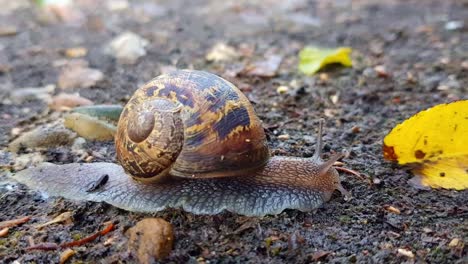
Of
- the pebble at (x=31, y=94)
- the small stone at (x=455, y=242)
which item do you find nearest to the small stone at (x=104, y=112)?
the pebble at (x=31, y=94)

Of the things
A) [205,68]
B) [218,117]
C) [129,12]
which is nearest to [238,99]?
[218,117]

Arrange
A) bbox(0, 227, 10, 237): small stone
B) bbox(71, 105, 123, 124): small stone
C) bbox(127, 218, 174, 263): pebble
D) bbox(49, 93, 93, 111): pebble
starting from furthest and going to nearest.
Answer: bbox(49, 93, 93, 111): pebble
bbox(71, 105, 123, 124): small stone
bbox(0, 227, 10, 237): small stone
bbox(127, 218, 174, 263): pebble

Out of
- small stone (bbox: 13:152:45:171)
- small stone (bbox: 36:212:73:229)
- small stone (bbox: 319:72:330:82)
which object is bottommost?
small stone (bbox: 36:212:73:229)

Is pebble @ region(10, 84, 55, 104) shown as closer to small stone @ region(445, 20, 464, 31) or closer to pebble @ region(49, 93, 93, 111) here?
pebble @ region(49, 93, 93, 111)

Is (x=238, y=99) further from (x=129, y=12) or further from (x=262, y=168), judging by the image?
(x=129, y=12)

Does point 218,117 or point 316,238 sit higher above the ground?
point 218,117

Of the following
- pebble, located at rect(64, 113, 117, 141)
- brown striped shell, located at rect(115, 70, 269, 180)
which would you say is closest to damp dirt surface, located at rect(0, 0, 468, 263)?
pebble, located at rect(64, 113, 117, 141)
